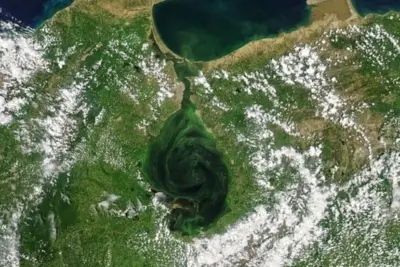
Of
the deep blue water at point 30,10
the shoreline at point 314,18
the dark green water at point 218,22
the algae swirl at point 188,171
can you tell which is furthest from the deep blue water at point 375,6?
the deep blue water at point 30,10

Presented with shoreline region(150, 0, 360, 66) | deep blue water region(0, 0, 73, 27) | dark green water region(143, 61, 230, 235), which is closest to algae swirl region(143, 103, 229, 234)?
dark green water region(143, 61, 230, 235)

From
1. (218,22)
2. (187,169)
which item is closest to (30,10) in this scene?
(218,22)

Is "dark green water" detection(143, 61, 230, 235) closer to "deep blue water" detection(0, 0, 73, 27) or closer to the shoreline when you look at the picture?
the shoreline

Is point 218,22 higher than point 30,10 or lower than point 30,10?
higher

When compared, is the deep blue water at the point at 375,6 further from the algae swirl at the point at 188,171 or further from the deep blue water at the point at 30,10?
the deep blue water at the point at 30,10

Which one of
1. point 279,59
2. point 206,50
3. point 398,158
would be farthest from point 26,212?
point 398,158

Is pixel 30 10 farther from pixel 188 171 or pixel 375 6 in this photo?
pixel 375 6

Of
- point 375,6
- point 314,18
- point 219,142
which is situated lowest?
point 219,142
